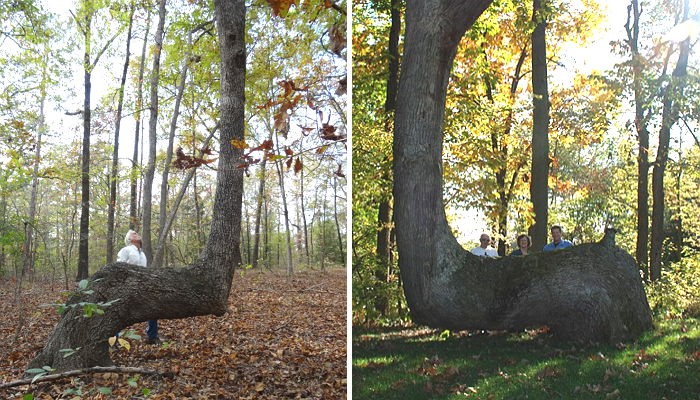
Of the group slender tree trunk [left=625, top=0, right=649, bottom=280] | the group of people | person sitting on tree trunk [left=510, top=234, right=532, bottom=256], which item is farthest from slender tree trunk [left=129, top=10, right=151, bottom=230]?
slender tree trunk [left=625, top=0, right=649, bottom=280]

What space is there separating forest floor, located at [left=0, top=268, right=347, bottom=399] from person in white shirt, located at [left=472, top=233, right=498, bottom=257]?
46.6 inches

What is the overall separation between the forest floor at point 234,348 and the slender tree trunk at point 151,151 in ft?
1.44

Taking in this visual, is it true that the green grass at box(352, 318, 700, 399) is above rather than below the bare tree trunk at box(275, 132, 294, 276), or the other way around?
below

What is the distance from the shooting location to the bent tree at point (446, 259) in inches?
74.9

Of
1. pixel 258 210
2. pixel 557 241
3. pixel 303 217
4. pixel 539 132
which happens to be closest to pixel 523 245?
pixel 557 241

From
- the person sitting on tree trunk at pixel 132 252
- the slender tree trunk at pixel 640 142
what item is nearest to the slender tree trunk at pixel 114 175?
the person sitting on tree trunk at pixel 132 252

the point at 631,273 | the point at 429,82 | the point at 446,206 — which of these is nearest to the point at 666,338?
the point at 631,273

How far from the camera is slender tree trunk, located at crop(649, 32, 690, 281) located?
5.42 feet

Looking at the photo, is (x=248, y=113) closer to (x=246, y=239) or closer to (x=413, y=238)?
(x=246, y=239)

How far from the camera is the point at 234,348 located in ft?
9.60

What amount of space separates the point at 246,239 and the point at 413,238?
50.2 inches

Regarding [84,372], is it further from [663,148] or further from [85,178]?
[663,148]

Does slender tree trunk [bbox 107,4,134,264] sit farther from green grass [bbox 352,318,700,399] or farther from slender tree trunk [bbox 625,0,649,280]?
slender tree trunk [bbox 625,0,649,280]

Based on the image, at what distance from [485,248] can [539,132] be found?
18.7 inches
